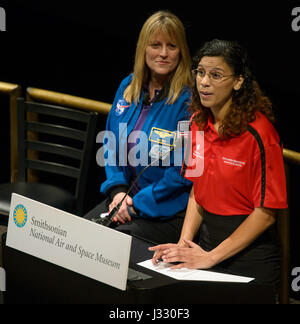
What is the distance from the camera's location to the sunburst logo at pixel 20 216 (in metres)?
1.91

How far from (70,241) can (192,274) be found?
0.39 meters

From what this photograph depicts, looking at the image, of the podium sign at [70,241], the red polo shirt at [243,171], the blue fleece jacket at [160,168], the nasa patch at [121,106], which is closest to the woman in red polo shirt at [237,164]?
the red polo shirt at [243,171]

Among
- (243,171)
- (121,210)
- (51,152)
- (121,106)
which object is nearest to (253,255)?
(243,171)

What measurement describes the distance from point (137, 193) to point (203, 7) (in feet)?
3.05

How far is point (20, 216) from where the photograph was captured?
193 cm

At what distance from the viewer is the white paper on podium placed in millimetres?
1788

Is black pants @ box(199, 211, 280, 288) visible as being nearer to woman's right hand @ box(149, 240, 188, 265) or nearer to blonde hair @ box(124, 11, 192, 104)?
woman's right hand @ box(149, 240, 188, 265)

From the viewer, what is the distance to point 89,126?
124 inches

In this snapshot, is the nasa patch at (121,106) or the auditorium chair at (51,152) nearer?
the nasa patch at (121,106)

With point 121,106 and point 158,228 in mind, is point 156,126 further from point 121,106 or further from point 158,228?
point 158,228

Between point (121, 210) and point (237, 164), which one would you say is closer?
point (237, 164)

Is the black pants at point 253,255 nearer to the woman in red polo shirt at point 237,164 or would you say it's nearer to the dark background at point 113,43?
the woman in red polo shirt at point 237,164

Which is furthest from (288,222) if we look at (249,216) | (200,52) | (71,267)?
(71,267)

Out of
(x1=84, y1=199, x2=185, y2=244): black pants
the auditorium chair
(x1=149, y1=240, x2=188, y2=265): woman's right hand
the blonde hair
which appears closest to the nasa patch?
the blonde hair
